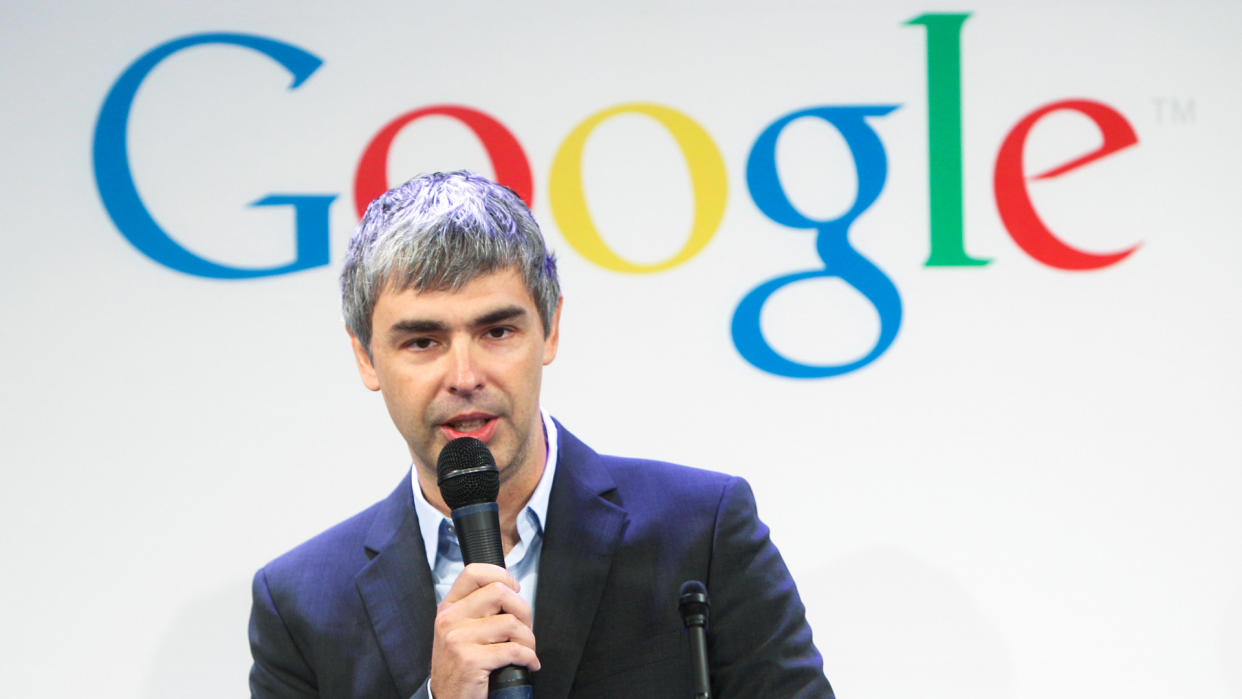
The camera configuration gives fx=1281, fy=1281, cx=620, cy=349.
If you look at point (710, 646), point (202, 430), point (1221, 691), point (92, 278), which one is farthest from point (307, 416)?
point (1221, 691)

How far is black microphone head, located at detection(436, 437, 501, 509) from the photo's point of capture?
5.38 ft

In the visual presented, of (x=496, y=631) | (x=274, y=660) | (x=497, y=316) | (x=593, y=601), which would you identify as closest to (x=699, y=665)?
(x=496, y=631)

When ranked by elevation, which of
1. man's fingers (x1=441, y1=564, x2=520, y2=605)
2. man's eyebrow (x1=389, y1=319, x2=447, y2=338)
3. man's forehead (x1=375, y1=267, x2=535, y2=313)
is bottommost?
man's fingers (x1=441, y1=564, x2=520, y2=605)

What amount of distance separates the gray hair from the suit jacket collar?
292 millimetres

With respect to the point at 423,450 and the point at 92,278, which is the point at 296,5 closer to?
the point at 92,278

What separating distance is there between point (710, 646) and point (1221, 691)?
185 centimetres

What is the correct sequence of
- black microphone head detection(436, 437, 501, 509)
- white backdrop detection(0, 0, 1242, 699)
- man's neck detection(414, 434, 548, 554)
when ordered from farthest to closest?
white backdrop detection(0, 0, 1242, 699) < man's neck detection(414, 434, 548, 554) < black microphone head detection(436, 437, 501, 509)

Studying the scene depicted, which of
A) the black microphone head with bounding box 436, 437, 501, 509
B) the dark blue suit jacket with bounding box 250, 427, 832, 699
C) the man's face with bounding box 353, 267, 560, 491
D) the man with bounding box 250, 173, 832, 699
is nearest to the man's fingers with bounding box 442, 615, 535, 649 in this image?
the black microphone head with bounding box 436, 437, 501, 509

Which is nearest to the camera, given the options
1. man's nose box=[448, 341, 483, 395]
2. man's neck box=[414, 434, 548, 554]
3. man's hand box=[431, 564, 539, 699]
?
man's hand box=[431, 564, 539, 699]

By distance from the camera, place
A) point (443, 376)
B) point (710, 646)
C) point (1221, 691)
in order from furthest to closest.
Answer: point (1221, 691) < point (710, 646) < point (443, 376)

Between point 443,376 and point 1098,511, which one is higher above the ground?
point 443,376

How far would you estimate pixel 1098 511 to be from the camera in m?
3.24

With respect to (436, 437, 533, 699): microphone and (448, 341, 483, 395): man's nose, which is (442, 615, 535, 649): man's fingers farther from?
(448, 341, 483, 395): man's nose

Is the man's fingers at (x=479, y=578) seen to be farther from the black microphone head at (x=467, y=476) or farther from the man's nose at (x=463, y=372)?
the man's nose at (x=463, y=372)
